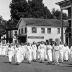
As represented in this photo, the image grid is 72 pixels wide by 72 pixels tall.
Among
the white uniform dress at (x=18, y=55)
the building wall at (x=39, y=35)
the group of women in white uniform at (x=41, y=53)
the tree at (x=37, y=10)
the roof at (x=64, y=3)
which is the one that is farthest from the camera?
the tree at (x=37, y=10)

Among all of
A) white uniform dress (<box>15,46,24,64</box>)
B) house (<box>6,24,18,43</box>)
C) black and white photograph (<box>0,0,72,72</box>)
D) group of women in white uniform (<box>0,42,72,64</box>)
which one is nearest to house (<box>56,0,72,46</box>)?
black and white photograph (<box>0,0,72,72</box>)

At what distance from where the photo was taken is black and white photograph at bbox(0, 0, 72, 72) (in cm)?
2186

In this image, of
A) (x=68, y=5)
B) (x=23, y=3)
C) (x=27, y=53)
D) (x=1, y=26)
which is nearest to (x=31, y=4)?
(x=23, y=3)

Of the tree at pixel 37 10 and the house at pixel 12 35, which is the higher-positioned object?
the tree at pixel 37 10

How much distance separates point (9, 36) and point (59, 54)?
204 feet

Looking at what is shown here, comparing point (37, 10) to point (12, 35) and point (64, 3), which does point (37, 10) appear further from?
point (64, 3)

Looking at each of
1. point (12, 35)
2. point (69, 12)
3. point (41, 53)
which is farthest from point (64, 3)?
point (41, 53)

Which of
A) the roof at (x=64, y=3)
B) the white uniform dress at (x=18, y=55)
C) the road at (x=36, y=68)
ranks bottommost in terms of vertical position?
the road at (x=36, y=68)

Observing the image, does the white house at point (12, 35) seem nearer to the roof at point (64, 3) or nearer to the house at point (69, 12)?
the roof at point (64, 3)

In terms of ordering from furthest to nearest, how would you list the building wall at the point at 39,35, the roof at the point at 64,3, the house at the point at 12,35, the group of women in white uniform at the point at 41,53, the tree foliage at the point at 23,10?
the tree foliage at the point at 23,10, the house at the point at 12,35, the building wall at the point at 39,35, the roof at the point at 64,3, the group of women in white uniform at the point at 41,53

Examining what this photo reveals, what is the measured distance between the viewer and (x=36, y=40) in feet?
223

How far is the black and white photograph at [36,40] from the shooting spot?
21.9m

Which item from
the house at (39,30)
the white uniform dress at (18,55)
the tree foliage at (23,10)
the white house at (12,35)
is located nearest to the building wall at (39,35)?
the house at (39,30)

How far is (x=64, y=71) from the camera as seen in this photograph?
1641 cm
